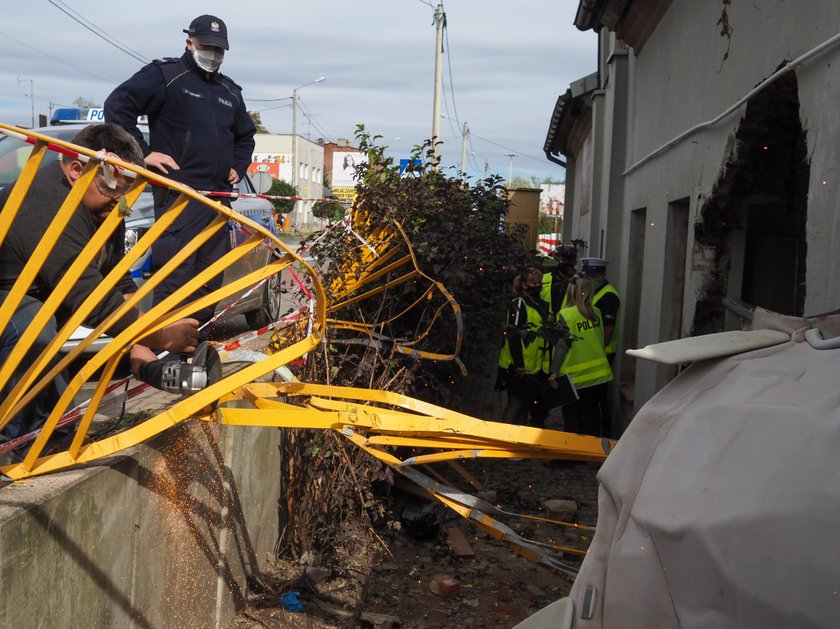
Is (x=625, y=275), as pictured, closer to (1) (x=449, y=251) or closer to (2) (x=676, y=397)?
(1) (x=449, y=251)

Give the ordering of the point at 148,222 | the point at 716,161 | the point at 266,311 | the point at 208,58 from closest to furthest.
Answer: the point at 716,161, the point at 208,58, the point at 148,222, the point at 266,311

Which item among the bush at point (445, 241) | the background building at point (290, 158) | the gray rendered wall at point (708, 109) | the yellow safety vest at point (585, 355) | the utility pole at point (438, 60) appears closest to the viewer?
the gray rendered wall at point (708, 109)

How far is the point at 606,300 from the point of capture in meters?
8.43

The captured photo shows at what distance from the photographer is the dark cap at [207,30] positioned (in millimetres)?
5613

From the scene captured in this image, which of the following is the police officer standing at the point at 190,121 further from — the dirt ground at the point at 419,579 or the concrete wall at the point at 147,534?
the dirt ground at the point at 419,579

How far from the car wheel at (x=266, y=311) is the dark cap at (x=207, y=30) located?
164 inches

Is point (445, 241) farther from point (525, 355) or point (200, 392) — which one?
point (200, 392)

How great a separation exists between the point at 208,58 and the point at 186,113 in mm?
371

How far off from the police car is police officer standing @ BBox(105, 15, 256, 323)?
0.55 meters

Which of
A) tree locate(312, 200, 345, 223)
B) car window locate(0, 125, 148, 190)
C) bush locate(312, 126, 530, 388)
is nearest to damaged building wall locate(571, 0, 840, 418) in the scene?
bush locate(312, 126, 530, 388)

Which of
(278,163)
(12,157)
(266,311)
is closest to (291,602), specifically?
(12,157)

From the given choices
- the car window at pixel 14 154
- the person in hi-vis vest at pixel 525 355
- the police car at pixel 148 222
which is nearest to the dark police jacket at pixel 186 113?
the police car at pixel 148 222

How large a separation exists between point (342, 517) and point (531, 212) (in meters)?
17.2

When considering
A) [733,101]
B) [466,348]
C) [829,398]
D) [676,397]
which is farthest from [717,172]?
[829,398]
